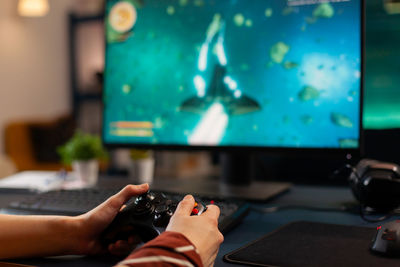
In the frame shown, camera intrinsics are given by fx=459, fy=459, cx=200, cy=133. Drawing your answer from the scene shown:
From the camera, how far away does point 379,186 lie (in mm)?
830

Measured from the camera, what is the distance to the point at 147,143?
3.67 ft

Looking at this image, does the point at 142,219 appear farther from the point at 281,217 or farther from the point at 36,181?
the point at 36,181

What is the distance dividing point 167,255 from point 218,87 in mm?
585

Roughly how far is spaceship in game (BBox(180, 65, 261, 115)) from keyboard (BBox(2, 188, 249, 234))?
25 cm

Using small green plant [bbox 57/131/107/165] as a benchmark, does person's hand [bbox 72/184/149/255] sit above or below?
above

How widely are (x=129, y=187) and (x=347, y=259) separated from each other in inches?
12.1

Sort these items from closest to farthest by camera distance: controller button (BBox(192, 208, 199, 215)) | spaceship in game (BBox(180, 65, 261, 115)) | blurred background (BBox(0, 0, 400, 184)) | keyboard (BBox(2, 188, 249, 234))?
1. controller button (BBox(192, 208, 199, 215))
2. keyboard (BBox(2, 188, 249, 234))
3. spaceship in game (BBox(180, 65, 261, 115))
4. blurred background (BBox(0, 0, 400, 184))

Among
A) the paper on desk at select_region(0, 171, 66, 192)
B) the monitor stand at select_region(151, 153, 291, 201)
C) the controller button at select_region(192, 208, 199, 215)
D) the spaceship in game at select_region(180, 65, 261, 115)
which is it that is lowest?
the paper on desk at select_region(0, 171, 66, 192)

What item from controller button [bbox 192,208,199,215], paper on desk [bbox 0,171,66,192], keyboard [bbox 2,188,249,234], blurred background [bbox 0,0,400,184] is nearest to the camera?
controller button [bbox 192,208,199,215]

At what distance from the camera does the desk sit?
62 centimetres

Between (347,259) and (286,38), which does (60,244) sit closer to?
(347,259)

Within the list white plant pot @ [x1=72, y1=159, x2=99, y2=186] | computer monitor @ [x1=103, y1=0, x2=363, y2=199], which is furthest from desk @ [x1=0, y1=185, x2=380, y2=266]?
white plant pot @ [x1=72, y1=159, x2=99, y2=186]

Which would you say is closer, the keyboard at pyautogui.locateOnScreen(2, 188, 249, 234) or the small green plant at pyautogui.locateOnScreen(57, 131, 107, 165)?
the keyboard at pyautogui.locateOnScreen(2, 188, 249, 234)

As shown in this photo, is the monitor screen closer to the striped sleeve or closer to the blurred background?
the striped sleeve
